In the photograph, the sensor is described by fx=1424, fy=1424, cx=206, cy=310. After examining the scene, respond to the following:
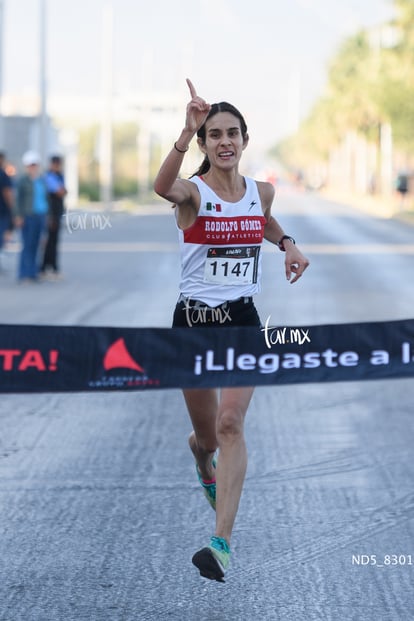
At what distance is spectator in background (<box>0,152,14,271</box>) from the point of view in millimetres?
23219

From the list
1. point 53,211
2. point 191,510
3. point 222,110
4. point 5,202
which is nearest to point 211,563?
point 191,510

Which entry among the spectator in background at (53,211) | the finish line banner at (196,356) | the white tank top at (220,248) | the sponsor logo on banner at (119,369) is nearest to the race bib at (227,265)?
the white tank top at (220,248)

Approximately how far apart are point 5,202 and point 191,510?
17256mm

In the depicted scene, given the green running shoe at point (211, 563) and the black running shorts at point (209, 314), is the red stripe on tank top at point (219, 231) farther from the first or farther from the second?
the green running shoe at point (211, 563)

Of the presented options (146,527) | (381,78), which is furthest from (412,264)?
(381,78)

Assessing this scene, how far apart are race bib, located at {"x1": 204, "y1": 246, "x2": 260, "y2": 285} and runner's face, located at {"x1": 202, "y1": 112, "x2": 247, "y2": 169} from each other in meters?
0.35

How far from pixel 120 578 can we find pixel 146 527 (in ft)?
2.73

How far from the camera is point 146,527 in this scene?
21.6 feet

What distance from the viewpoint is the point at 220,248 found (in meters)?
5.78

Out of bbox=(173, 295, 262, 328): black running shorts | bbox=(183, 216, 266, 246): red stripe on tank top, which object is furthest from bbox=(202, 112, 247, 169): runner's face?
bbox=(173, 295, 262, 328): black running shorts

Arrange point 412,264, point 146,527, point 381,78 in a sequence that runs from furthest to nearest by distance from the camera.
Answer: point 381,78 < point 412,264 < point 146,527

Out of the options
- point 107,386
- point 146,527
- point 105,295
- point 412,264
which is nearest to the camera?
point 107,386

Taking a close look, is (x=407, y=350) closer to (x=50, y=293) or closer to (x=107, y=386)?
(x=107, y=386)

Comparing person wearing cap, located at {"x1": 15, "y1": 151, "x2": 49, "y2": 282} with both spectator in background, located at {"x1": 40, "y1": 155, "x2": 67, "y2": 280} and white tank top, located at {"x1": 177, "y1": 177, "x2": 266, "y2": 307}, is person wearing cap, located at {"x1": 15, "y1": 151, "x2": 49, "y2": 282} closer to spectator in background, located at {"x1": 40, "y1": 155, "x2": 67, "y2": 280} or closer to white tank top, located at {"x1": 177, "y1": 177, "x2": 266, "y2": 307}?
spectator in background, located at {"x1": 40, "y1": 155, "x2": 67, "y2": 280}
